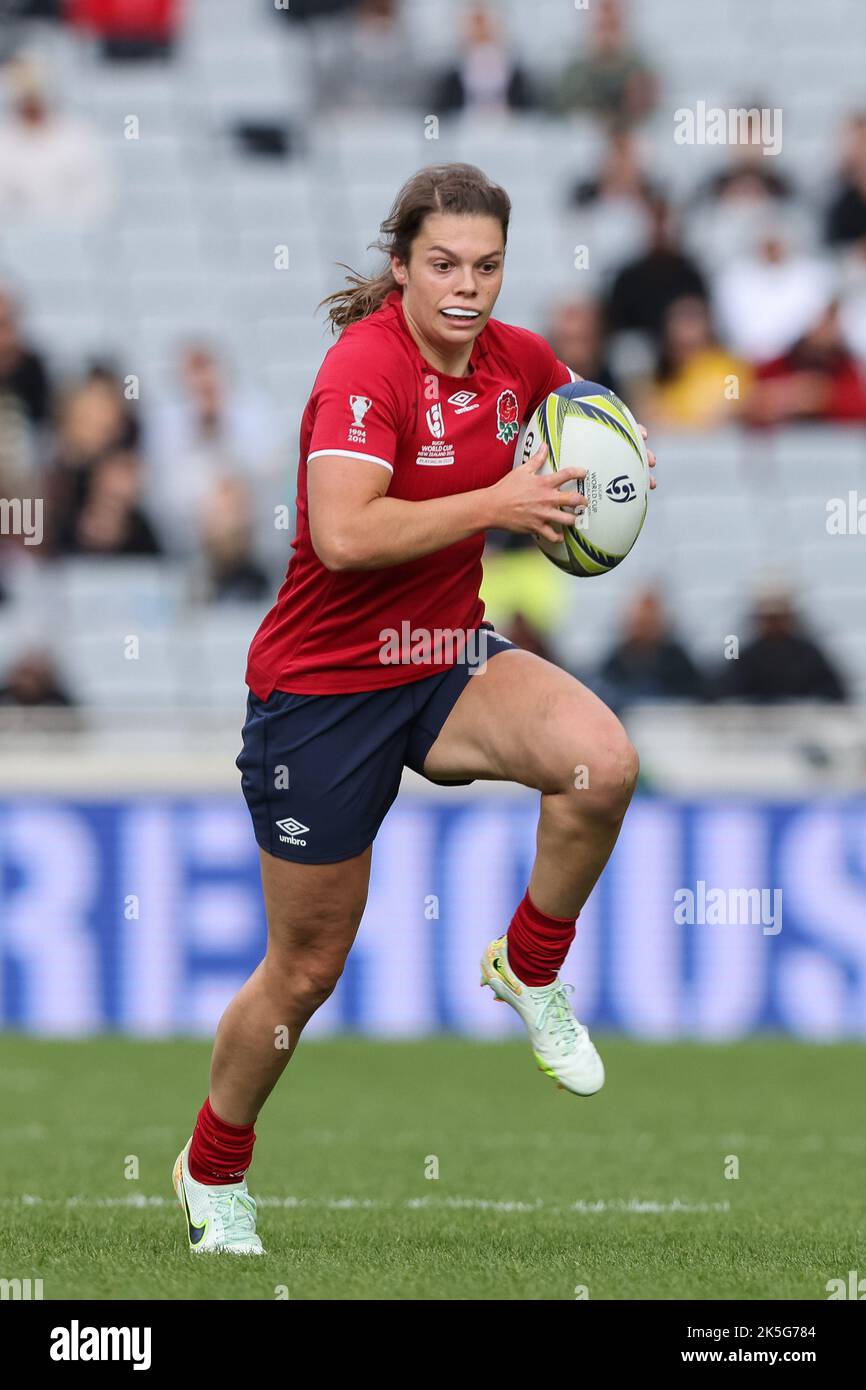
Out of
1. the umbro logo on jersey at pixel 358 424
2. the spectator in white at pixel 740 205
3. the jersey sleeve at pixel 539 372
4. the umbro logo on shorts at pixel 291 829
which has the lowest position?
the umbro logo on shorts at pixel 291 829

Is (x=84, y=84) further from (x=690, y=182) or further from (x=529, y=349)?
(x=529, y=349)

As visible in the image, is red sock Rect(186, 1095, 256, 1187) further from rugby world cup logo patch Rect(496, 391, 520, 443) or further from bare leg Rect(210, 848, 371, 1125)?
rugby world cup logo patch Rect(496, 391, 520, 443)

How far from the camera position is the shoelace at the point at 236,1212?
5.53m

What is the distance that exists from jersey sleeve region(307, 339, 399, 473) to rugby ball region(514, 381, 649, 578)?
48 cm

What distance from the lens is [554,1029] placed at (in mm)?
5500

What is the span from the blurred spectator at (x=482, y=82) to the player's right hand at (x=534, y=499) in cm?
1162

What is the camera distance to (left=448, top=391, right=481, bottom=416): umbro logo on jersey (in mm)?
5294

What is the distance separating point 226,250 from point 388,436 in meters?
11.3

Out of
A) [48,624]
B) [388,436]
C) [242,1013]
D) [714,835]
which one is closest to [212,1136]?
[242,1013]

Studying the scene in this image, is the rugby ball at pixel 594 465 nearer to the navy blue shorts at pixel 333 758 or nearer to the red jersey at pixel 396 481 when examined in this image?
the red jersey at pixel 396 481

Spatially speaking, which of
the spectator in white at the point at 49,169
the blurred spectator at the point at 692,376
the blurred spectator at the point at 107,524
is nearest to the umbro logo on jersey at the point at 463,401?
the blurred spectator at the point at 107,524

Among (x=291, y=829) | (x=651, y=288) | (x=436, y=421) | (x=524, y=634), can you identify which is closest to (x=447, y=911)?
(x=524, y=634)

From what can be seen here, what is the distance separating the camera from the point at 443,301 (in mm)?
5117

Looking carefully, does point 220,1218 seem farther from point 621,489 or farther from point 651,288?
point 651,288
